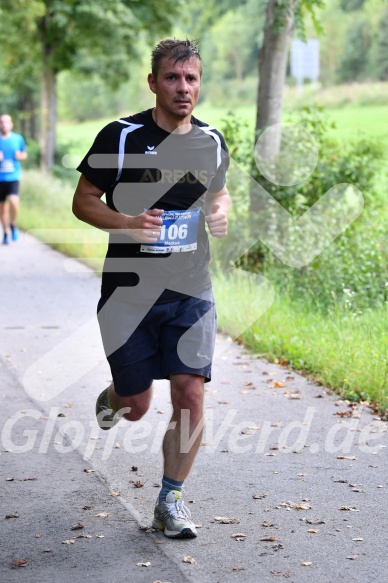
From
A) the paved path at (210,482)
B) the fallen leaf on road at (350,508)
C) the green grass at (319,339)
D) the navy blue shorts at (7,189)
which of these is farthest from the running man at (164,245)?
the navy blue shorts at (7,189)

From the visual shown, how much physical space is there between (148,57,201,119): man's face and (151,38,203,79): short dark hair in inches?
0.9

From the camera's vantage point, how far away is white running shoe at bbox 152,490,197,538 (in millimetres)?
4910

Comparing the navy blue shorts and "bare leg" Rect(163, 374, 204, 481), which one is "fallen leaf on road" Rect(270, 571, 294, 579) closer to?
"bare leg" Rect(163, 374, 204, 481)

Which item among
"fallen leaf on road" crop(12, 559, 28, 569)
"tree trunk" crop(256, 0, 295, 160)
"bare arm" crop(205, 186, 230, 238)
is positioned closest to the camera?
"fallen leaf on road" crop(12, 559, 28, 569)

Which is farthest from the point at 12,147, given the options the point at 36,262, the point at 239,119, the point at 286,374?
the point at 286,374

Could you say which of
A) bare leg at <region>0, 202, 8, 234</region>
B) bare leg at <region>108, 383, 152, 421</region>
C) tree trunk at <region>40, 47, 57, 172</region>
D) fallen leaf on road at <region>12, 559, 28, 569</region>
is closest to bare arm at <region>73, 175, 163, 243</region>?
bare leg at <region>108, 383, 152, 421</region>

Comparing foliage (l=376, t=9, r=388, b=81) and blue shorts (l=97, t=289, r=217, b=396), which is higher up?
foliage (l=376, t=9, r=388, b=81)

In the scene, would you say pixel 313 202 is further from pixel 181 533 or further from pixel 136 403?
pixel 181 533

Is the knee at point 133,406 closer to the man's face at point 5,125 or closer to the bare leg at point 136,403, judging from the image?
the bare leg at point 136,403

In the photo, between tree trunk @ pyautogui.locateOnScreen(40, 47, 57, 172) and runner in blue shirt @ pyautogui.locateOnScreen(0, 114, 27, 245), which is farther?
tree trunk @ pyautogui.locateOnScreen(40, 47, 57, 172)

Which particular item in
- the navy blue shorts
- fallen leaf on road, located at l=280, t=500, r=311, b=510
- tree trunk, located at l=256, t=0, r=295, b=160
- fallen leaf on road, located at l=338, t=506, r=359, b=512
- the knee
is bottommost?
the navy blue shorts

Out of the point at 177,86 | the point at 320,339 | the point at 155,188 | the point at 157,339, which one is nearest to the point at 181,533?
the point at 157,339

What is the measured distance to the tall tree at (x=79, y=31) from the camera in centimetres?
3006

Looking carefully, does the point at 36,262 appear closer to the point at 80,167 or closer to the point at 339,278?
the point at 339,278
